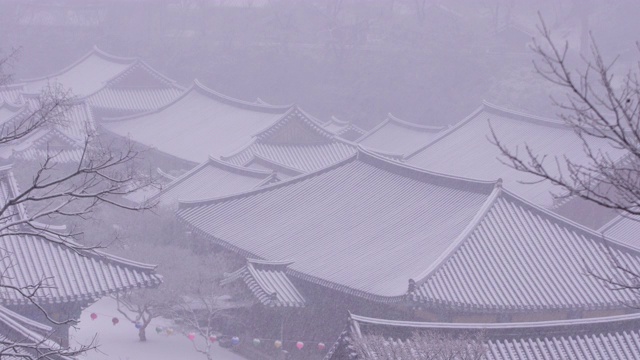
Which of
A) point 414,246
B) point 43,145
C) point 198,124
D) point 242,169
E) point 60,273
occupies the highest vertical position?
point 198,124

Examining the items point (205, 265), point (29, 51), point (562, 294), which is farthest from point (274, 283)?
point (29, 51)

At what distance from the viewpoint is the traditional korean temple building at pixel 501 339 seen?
872cm

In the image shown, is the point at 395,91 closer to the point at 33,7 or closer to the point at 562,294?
the point at 33,7

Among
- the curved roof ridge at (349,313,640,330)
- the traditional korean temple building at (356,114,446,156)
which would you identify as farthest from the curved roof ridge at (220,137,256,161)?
the curved roof ridge at (349,313,640,330)

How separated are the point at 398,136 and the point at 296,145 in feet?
28.0

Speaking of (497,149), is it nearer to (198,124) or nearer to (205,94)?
(198,124)

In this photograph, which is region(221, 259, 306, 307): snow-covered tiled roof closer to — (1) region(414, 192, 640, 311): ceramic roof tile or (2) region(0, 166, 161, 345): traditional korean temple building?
(1) region(414, 192, 640, 311): ceramic roof tile

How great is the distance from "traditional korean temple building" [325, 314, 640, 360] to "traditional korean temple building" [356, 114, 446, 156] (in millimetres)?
25953

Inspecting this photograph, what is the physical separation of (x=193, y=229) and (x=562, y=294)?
854 centimetres

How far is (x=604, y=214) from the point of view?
77.0 ft

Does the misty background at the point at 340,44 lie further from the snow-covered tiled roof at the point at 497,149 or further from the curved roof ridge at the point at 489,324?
the curved roof ridge at the point at 489,324

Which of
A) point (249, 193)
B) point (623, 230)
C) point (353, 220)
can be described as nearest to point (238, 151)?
point (249, 193)

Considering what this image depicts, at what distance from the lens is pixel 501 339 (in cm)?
932

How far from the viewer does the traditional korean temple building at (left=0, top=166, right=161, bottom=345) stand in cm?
1141
